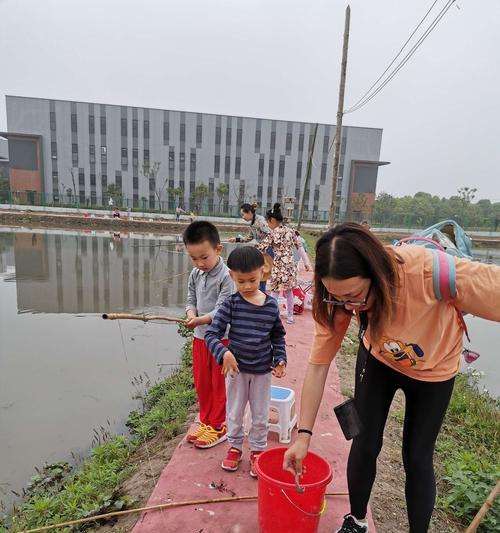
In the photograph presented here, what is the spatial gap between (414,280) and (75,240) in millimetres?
18857

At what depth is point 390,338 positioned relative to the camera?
151 centimetres

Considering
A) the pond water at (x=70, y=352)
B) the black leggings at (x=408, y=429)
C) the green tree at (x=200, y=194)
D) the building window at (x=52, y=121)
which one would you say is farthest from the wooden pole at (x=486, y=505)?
the building window at (x=52, y=121)

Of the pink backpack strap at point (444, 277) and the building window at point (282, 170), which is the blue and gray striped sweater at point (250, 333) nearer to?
the pink backpack strap at point (444, 277)

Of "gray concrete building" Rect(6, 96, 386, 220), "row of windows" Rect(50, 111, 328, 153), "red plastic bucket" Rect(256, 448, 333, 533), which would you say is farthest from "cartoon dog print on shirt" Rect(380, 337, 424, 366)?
"row of windows" Rect(50, 111, 328, 153)

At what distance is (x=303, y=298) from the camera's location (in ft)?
22.7

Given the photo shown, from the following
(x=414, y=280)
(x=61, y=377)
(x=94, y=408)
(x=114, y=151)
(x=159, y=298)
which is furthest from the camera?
(x=114, y=151)

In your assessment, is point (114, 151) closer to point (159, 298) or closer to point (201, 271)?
point (159, 298)

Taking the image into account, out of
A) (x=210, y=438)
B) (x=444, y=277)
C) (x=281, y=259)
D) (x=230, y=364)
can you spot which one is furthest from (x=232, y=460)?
(x=281, y=259)

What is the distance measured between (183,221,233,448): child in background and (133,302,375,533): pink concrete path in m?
0.13

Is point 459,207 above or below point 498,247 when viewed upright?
above

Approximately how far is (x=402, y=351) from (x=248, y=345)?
1.04 metres

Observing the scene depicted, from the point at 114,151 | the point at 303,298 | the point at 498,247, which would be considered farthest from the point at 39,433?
→ the point at 114,151

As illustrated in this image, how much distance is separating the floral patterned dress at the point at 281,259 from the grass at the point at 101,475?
6.81ft

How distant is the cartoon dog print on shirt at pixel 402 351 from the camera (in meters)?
1.49
